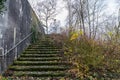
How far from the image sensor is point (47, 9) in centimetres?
2508

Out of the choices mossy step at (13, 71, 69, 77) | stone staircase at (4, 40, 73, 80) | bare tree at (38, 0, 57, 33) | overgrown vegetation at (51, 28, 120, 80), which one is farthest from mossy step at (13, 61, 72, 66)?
bare tree at (38, 0, 57, 33)

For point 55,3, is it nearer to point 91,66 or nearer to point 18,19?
point 18,19

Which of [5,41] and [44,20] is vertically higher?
[44,20]

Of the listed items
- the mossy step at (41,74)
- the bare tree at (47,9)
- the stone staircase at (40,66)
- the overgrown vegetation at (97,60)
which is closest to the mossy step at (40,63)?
the stone staircase at (40,66)

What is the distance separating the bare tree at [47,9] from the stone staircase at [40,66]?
16.3 meters

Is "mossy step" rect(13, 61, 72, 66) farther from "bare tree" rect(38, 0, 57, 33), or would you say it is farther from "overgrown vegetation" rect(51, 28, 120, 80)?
"bare tree" rect(38, 0, 57, 33)

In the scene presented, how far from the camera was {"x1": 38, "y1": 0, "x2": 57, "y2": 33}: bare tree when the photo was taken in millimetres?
24734

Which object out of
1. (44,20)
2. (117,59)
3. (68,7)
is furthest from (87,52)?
(44,20)

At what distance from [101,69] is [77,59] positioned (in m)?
0.90

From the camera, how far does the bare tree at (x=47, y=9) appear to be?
2473cm

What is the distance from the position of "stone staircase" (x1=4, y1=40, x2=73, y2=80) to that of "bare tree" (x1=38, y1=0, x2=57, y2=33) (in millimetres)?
16335

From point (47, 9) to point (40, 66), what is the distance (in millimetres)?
18655

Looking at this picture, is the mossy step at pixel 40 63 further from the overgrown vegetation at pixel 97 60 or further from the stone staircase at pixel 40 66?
the overgrown vegetation at pixel 97 60

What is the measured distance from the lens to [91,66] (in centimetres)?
677
